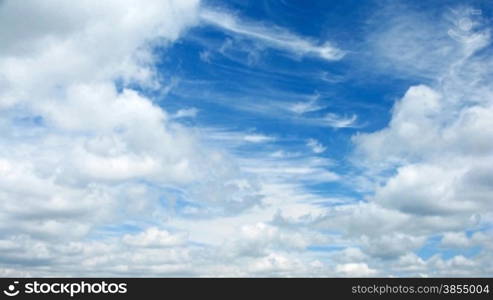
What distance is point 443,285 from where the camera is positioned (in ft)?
422

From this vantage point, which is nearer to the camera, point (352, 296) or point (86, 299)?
point (86, 299)

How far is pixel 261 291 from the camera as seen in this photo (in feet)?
407

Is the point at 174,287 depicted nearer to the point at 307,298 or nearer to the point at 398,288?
the point at 307,298

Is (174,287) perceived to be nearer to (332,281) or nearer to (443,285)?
(332,281)

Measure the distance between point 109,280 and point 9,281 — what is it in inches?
1020

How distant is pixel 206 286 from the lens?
124 m

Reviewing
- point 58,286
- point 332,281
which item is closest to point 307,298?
point 332,281

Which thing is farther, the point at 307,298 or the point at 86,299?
the point at 307,298

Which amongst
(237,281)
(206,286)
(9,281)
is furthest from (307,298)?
(9,281)

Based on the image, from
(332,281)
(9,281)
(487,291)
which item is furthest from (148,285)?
(487,291)

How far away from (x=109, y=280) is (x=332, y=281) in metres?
57.0

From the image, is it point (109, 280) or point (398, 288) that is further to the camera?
point (398, 288)

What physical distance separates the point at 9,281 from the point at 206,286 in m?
49.1

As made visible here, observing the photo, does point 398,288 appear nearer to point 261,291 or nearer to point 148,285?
point 261,291
